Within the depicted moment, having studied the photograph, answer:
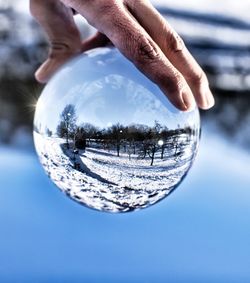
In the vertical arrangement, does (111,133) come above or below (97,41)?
below

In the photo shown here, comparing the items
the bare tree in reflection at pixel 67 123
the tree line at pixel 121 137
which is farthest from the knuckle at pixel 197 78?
the bare tree in reflection at pixel 67 123

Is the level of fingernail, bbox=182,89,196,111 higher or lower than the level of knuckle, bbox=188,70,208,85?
lower

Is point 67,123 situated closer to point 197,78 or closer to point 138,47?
point 138,47

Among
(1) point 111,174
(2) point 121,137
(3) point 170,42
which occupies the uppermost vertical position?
(3) point 170,42

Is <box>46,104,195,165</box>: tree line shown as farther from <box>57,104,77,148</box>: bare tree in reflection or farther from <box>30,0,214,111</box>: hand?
<box>30,0,214,111</box>: hand

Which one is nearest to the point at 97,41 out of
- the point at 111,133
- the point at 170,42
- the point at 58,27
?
the point at 58,27

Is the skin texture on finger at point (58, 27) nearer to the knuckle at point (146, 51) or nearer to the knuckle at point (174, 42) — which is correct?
the knuckle at point (174, 42)

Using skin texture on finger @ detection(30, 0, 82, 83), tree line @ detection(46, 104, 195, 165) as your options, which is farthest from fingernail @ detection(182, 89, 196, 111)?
skin texture on finger @ detection(30, 0, 82, 83)
